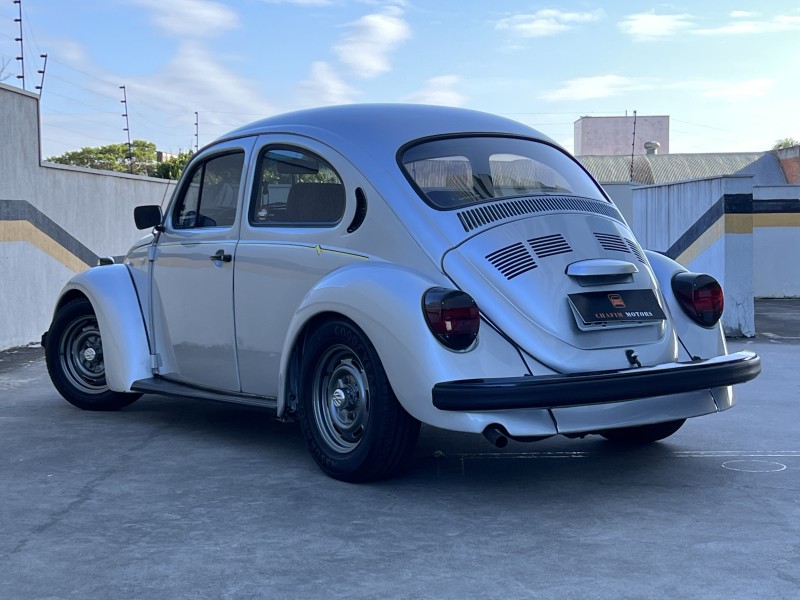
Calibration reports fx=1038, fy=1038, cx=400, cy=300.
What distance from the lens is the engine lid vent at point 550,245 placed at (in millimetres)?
4859

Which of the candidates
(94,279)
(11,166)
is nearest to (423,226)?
(94,279)

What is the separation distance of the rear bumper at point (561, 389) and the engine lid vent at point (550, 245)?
2.06 feet

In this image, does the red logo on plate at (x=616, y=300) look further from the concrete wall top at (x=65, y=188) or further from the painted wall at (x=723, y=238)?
the painted wall at (x=723, y=238)

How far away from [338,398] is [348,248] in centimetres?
75

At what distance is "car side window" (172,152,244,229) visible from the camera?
611 cm

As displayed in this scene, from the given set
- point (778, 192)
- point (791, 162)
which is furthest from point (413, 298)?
point (791, 162)

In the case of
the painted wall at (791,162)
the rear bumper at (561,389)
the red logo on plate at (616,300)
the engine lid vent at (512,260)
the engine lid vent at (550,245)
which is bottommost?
the rear bumper at (561,389)

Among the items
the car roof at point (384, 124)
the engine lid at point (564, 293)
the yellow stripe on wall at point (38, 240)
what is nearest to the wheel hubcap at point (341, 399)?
the engine lid at point (564, 293)

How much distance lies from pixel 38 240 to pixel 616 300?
8232 mm

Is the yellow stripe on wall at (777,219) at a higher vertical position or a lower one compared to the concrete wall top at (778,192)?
lower

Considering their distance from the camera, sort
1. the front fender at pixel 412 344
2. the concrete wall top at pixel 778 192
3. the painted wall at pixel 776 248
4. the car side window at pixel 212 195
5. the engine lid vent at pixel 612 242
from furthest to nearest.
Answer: the concrete wall top at pixel 778 192
the painted wall at pixel 776 248
the car side window at pixel 212 195
the engine lid vent at pixel 612 242
the front fender at pixel 412 344

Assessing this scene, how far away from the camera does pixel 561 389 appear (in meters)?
4.40

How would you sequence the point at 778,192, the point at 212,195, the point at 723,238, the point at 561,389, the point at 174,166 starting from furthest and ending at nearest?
the point at 174,166 → the point at 778,192 → the point at 723,238 → the point at 212,195 → the point at 561,389

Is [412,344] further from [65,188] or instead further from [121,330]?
[65,188]
